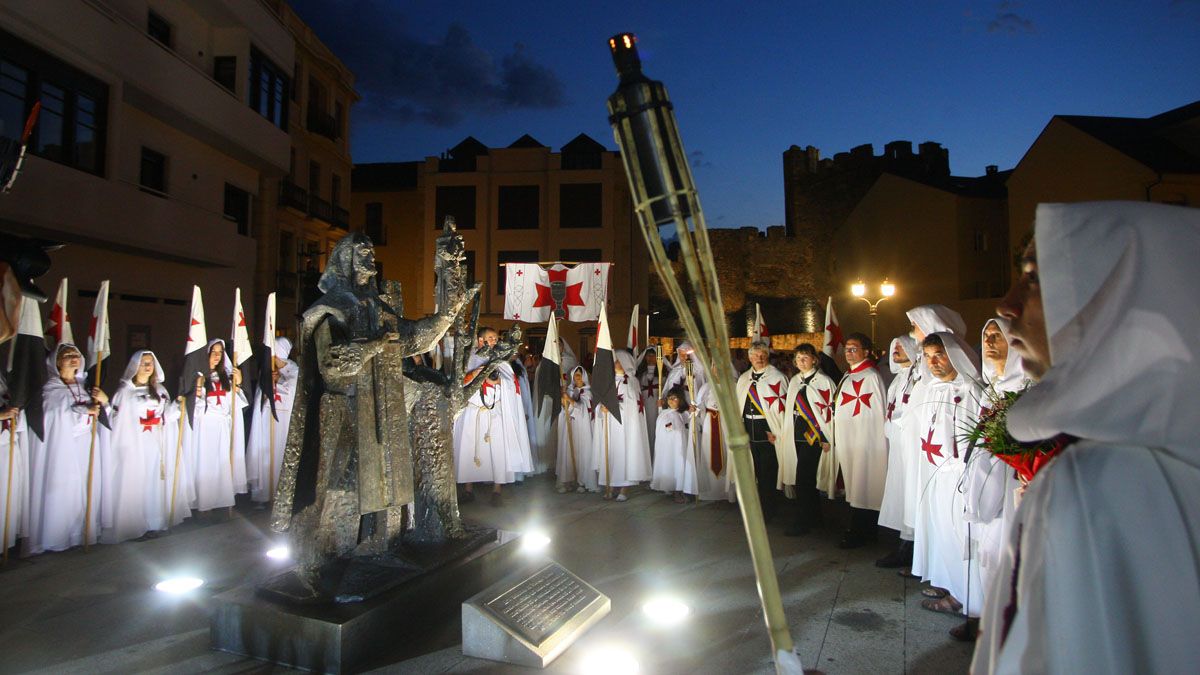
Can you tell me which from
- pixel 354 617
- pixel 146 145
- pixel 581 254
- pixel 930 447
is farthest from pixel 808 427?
pixel 581 254

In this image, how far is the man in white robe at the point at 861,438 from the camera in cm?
685

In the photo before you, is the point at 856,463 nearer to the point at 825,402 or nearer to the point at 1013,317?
the point at 825,402

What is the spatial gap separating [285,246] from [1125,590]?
88.4 ft

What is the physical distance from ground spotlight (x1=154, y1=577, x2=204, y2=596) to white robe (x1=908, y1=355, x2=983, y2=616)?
5980 mm

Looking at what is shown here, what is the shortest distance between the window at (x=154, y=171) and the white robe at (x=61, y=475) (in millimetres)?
11538

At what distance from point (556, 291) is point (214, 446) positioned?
6.23m

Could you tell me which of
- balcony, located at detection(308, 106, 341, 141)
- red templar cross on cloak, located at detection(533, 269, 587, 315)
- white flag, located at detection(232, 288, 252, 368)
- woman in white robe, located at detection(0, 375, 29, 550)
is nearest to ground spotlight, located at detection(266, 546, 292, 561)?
woman in white robe, located at detection(0, 375, 29, 550)

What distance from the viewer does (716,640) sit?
14.3 ft

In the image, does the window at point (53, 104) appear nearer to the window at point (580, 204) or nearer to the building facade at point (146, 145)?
the building facade at point (146, 145)

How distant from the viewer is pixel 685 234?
1.50 meters

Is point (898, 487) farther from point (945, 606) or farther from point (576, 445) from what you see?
point (576, 445)

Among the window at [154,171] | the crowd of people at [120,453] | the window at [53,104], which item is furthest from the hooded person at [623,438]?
the window at [154,171]

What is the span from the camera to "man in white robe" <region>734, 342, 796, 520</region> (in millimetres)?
7789

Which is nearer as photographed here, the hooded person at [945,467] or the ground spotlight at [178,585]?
the hooded person at [945,467]
